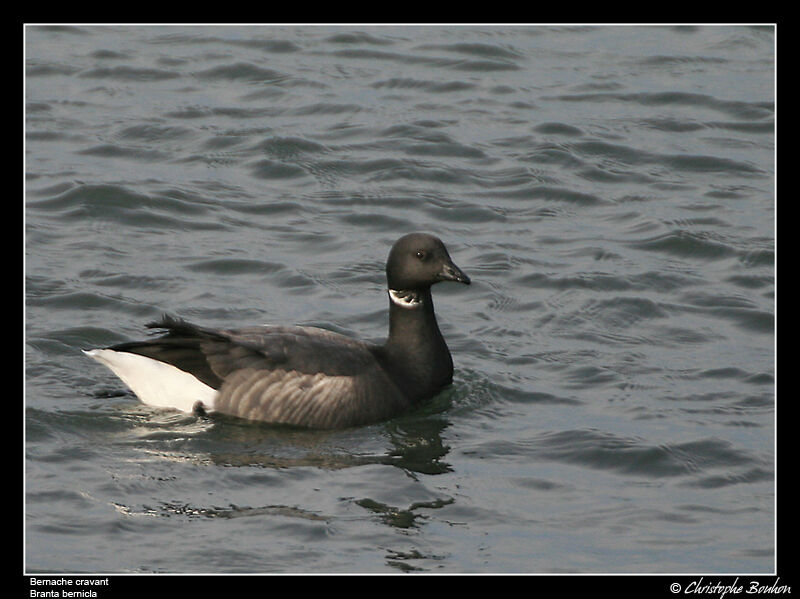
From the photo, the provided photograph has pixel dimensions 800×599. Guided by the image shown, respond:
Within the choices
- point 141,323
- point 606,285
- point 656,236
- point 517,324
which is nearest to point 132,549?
point 141,323

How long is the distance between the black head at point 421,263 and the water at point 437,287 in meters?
1.04

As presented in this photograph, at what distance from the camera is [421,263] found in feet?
36.4

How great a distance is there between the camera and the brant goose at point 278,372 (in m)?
10.6

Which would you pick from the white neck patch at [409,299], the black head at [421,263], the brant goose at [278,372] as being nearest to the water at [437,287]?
the brant goose at [278,372]

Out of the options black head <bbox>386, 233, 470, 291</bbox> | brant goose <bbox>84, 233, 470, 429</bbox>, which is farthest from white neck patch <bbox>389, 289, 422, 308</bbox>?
brant goose <bbox>84, 233, 470, 429</bbox>

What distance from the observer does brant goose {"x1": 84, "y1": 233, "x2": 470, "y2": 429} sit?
10562 mm

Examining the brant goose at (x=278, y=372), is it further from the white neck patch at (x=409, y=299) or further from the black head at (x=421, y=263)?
the white neck patch at (x=409, y=299)

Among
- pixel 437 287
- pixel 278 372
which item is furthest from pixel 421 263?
pixel 437 287

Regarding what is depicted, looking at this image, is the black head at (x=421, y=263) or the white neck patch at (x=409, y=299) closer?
Answer: the black head at (x=421, y=263)

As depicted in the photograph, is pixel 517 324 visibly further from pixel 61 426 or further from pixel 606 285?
pixel 61 426

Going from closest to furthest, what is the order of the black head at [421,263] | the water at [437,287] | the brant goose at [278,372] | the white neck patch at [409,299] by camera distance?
the water at [437,287] → the brant goose at [278,372] → the black head at [421,263] → the white neck patch at [409,299]

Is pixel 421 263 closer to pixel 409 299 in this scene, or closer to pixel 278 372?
pixel 409 299

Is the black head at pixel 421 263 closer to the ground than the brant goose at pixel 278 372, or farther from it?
farther from it

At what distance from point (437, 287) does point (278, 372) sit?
3.47 meters
